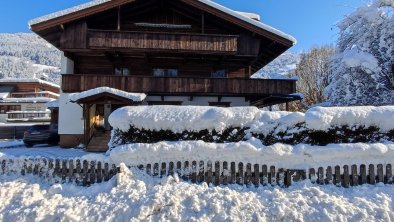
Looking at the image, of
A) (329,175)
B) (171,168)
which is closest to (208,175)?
(171,168)

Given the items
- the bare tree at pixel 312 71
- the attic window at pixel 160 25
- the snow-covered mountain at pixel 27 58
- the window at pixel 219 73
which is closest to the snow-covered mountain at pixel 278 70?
the bare tree at pixel 312 71

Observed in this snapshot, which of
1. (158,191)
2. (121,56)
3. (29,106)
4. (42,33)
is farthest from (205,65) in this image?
(29,106)

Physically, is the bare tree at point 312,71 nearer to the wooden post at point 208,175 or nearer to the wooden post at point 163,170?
the wooden post at point 208,175

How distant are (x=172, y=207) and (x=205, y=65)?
47.6ft

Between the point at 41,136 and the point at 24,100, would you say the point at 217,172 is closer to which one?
the point at 41,136

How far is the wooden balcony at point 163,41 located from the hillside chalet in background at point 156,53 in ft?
0.17

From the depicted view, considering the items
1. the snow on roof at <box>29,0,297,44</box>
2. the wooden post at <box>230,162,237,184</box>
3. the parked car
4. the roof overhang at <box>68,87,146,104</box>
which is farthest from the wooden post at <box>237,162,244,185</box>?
the parked car

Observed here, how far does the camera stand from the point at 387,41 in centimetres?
1506

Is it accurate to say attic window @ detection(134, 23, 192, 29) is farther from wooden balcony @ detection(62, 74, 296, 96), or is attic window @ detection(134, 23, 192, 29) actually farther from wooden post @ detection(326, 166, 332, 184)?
wooden post @ detection(326, 166, 332, 184)

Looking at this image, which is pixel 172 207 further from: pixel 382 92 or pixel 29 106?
pixel 29 106

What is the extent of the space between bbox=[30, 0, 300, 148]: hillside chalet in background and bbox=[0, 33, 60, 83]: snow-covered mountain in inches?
3413

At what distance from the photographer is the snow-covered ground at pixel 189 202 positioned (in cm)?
668

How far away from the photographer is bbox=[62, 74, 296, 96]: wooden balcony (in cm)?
1778

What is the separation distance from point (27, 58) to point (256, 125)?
166m
